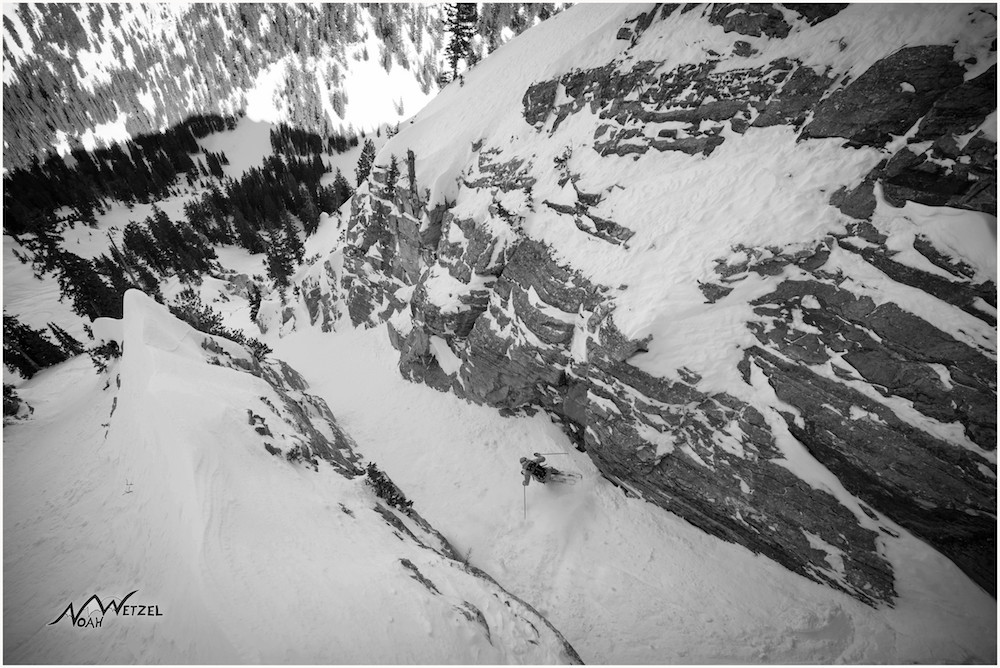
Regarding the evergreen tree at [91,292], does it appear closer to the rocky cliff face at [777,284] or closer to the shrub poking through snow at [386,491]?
the shrub poking through snow at [386,491]

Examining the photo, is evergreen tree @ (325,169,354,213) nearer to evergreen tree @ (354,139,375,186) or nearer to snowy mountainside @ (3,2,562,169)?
evergreen tree @ (354,139,375,186)

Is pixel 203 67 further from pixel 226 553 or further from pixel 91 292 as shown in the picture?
pixel 226 553

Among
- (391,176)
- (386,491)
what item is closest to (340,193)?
(391,176)

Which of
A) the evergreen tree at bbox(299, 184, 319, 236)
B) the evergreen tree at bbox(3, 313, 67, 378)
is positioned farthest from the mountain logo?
the evergreen tree at bbox(299, 184, 319, 236)

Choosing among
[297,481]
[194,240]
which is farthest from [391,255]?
[194,240]

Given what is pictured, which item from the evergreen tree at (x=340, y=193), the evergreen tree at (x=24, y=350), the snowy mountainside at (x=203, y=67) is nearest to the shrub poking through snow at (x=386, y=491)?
the evergreen tree at (x=24, y=350)

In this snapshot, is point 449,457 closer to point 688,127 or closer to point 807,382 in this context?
point 807,382
